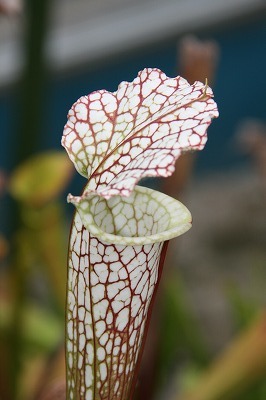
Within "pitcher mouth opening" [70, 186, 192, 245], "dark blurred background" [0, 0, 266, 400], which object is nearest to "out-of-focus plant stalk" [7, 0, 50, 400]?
"dark blurred background" [0, 0, 266, 400]

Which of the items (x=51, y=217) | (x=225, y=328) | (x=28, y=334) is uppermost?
(x=51, y=217)

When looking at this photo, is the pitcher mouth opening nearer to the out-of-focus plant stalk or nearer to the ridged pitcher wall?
the ridged pitcher wall

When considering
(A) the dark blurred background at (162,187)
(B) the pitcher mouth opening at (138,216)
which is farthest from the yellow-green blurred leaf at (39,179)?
(B) the pitcher mouth opening at (138,216)

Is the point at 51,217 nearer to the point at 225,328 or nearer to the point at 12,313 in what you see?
the point at 12,313

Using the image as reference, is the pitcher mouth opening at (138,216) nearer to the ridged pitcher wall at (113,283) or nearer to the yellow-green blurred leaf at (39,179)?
the ridged pitcher wall at (113,283)

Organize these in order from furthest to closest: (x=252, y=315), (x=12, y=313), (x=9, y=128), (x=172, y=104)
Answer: (x=9, y=128), (x=252, y=315), (x=12, y=313), (x=172, y=104)

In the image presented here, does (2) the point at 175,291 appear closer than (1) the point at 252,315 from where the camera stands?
No

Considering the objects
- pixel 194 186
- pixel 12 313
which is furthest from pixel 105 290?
pixel 194 186
